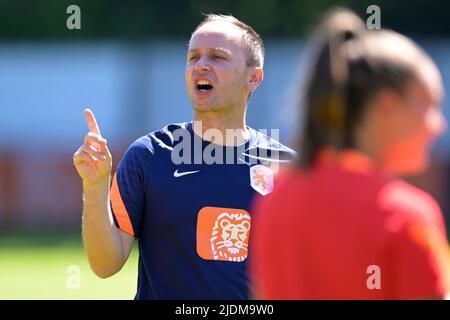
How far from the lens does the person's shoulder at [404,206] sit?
251 cm

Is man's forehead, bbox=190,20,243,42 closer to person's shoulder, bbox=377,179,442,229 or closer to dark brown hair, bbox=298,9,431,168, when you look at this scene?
dark brown hair, bbox=298,9,431,168

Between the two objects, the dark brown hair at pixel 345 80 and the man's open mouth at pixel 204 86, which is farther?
the man's open mouth at pixel 204 86

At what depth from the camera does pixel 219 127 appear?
531 cm

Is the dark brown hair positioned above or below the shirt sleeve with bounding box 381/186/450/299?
above

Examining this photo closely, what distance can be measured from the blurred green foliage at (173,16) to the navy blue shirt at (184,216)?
61.4ft

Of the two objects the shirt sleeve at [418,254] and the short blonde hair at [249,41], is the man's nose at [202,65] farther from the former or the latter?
the shirt sleeve at [418,254]

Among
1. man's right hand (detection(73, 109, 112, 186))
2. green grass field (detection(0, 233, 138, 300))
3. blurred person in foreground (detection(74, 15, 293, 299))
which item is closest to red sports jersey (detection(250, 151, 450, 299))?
man's right hand (detection(73, 109, 112, 186))

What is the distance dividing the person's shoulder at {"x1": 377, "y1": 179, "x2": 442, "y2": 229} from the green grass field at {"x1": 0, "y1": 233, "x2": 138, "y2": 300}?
8.77 meters

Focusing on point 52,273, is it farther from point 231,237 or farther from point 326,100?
point 326,100

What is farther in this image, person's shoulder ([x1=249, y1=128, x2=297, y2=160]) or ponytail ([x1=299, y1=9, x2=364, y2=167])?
person's shoulder ([x1=249, y1=128, x2=297, y2=160])

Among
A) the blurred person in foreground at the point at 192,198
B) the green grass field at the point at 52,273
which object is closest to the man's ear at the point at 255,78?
the blurred person in foreground at the point at 192,198

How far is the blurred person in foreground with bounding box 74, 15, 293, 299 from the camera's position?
4.81m

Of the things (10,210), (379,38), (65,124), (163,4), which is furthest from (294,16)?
(379,38)

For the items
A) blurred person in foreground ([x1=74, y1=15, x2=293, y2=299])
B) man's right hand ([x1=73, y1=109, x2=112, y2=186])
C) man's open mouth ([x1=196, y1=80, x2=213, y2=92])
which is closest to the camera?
man's right hand ([x1=73, y1=109, x2=112, y2=186])
